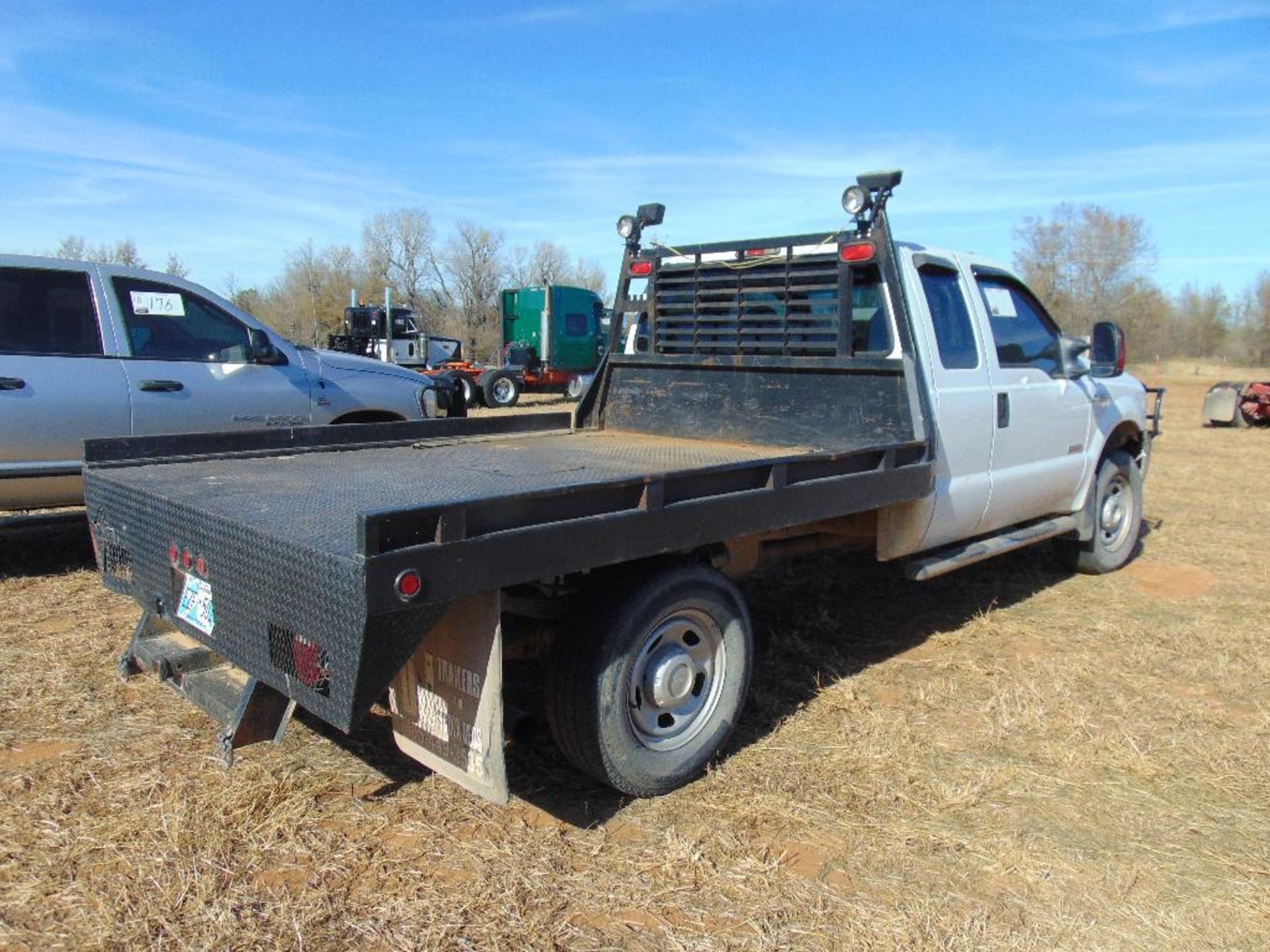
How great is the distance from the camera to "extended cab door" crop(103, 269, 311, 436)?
599 cm

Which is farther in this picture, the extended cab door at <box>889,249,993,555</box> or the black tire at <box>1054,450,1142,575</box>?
the black tire at <box>1054,450,1142,575</box>

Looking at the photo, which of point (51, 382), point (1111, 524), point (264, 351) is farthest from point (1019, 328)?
point (51, 382)

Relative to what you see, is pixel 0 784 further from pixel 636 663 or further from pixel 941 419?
pixel 941 419

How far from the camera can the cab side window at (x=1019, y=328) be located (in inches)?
207

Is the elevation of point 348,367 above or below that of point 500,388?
above

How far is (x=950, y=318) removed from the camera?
16.1 ft

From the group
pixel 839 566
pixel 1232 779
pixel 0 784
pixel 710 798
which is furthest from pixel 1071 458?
pixel 0 784

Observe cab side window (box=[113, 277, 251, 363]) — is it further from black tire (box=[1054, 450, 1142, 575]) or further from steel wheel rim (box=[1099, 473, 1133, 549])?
steel wheel rim (box=[1099, 473, 1133, 549])

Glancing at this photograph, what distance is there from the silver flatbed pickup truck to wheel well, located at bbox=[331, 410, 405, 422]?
6.22ft

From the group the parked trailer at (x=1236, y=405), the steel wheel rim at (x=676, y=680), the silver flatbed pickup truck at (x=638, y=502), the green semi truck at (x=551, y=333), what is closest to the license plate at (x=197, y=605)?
the silver flatbed pickup truck at (x=638, y=502)

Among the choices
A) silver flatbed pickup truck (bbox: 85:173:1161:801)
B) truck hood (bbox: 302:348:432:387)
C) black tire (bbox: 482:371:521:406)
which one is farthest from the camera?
black tire (bbox: 482:371:521:406)

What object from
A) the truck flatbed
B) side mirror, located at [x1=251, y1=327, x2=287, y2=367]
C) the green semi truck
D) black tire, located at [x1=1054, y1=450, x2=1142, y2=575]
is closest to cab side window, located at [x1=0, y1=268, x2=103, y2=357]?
side mirror, located at [x1=251, y1=327, x2=287, y2=367]

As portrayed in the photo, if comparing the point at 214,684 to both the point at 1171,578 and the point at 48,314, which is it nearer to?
the point at 48,314

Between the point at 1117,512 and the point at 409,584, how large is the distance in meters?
5.92
